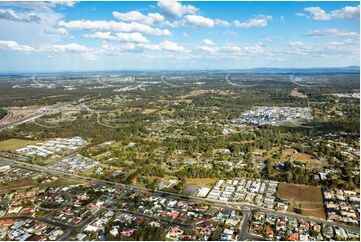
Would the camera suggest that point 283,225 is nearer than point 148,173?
Yes

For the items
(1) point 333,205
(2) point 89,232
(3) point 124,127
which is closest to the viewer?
(2) point 89,232

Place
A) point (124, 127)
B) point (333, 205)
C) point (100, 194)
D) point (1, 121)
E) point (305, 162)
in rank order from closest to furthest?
1. point (333, 205)
2. point (100, 194)
3. point (305, 162)
4. point (124, 127)
5. point (1, 121)

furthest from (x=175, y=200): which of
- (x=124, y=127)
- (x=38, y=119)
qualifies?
(x=38, y=119)

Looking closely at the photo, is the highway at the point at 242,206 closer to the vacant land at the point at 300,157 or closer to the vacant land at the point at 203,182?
the vacant land at the point at 203,182

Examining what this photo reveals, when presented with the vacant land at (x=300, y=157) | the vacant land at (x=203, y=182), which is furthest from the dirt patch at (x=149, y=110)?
the vacant land at (x=203, y=182)

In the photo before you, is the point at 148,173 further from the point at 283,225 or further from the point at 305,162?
the point at 305,162

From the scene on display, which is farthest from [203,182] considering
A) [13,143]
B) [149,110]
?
[149,110]
